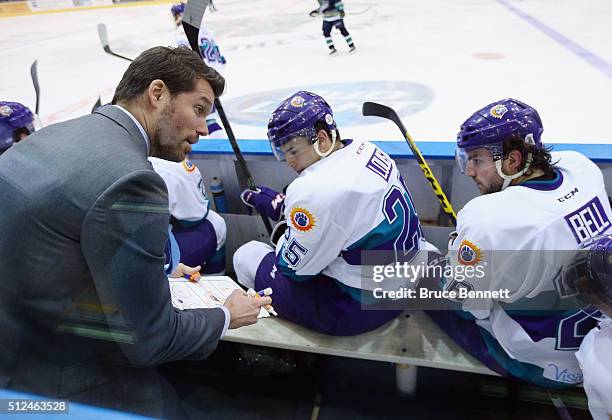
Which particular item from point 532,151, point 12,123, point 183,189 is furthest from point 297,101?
point 12,123

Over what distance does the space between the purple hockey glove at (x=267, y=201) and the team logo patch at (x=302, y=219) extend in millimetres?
457

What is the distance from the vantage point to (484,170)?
106 cm

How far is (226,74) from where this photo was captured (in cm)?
402

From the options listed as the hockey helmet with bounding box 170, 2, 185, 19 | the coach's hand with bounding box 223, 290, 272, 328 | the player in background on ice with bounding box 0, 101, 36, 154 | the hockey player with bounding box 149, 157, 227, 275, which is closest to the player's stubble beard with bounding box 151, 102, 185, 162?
the coach's hand with bounding box 223, 290, 272, 328

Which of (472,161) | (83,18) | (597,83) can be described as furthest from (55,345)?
(83,18)

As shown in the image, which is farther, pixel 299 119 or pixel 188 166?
pixel 188 166

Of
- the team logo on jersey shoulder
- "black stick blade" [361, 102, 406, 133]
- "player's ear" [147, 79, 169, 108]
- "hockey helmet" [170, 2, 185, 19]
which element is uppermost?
"player's ear" [147, 79, 169, 108]

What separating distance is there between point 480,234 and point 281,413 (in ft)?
2.43

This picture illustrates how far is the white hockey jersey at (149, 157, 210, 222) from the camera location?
137 centimetres

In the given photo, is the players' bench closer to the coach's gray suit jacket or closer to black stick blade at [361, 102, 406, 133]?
the coach's gray suit jacket

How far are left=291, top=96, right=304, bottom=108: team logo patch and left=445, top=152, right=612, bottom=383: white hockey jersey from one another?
1.85ft

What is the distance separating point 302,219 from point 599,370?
26.9 inches

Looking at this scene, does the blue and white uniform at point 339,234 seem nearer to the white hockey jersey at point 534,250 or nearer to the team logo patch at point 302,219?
the team logo patch at point 302,219

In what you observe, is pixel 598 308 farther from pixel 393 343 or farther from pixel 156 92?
pixel 156 92
